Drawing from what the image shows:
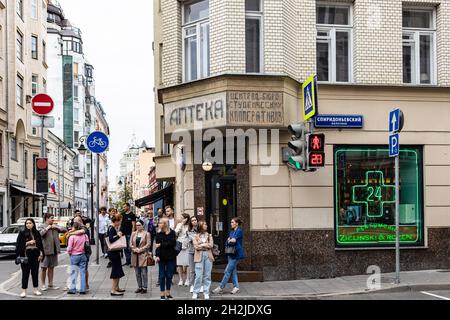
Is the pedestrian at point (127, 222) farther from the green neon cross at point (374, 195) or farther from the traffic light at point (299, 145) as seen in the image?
the green neon cross at point (374, 195)

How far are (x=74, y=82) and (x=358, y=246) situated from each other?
76.2 meters

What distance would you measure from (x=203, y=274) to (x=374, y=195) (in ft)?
17.3

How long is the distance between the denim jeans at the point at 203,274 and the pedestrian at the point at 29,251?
3575 mm

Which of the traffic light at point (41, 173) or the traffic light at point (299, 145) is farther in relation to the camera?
the traffic light at point (41, 173)

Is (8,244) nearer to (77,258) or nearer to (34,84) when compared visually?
(77,258)

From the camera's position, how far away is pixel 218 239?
51.3 feet

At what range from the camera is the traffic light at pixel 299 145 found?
13297mm

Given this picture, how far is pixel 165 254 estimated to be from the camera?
12133 millimetres

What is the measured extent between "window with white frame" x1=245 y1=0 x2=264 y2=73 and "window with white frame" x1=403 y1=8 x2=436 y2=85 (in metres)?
4.00

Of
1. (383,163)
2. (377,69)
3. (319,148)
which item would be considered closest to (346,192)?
(383,163)

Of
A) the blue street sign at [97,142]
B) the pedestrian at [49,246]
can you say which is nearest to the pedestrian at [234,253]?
the pedestrian at [49,246]

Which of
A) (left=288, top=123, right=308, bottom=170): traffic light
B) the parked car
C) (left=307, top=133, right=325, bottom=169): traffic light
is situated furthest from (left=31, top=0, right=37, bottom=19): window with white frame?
(left=307, top=133, right=325, bottom=169): traffic light

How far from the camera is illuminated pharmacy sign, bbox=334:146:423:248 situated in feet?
49.4
